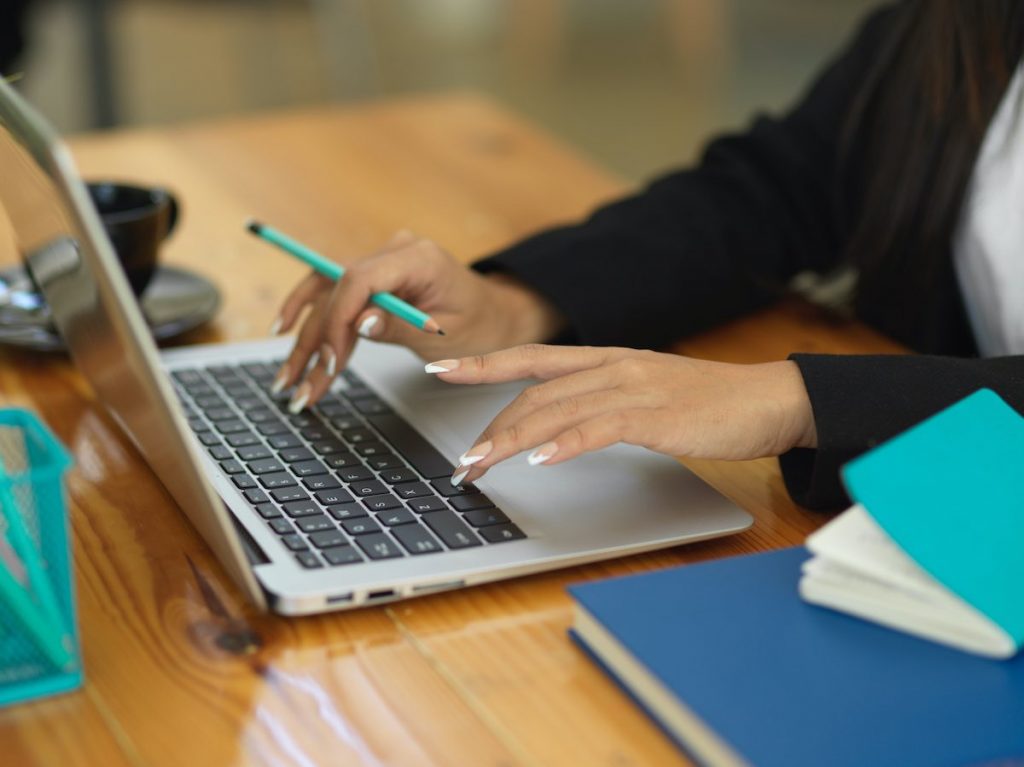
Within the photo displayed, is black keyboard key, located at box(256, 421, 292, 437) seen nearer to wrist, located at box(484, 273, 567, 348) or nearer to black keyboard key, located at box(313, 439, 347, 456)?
black keyboard key, located at box(313, 439, 347, 456)

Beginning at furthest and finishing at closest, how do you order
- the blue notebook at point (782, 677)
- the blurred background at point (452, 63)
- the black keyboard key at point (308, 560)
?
the blurred background at point (452, 63) → the black keyboard key at point (308, 560) → the blue notebook at point (782, 677)

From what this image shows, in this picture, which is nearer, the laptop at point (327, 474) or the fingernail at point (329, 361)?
the laptop at point (327, 474)

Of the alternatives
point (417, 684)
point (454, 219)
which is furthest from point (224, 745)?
point (454, 219)

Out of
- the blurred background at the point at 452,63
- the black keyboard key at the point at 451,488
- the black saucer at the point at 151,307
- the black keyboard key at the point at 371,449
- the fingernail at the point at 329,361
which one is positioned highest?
the fingernail at the point at 329,361

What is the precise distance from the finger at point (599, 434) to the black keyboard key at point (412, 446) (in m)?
0.09

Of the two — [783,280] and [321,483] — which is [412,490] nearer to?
[321,483]

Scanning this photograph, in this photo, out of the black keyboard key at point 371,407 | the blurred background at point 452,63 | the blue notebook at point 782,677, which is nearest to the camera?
the blue notebook at point 782,677

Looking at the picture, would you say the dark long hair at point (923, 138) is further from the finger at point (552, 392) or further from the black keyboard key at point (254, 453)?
the black keyboard key at point (254, 453)

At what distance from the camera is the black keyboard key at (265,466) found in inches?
28.8

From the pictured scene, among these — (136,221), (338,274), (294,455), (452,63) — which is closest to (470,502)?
(294,455)

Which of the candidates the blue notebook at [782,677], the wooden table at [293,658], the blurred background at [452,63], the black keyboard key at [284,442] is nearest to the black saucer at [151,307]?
the wooden table at [293,658]

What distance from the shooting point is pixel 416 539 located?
65 cm

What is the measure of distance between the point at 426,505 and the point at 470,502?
2 centimetres

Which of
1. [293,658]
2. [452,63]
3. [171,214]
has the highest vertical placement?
[171,214]
